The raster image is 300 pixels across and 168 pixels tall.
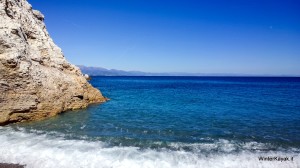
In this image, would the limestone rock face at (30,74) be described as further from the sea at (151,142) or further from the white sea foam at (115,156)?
the white sea foam at (115,156)

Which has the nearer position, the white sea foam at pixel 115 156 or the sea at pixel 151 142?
the white sea foam at pixel 115 156

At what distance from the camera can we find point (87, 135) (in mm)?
13445

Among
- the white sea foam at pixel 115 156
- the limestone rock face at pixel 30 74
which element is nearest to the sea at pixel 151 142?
the white sea foam at pixel 115 156

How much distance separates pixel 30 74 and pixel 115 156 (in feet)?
34.7

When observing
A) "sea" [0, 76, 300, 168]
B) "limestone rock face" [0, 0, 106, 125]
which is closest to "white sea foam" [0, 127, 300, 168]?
"sea" [0, 76, 300, 168]

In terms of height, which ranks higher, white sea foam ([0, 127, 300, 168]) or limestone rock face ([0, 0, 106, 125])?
limestone rock face ([0, 0, 106, 125])

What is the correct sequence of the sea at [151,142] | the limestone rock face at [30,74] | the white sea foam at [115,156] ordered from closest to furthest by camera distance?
the white sea foam at [115,156], the sea at [151,142], the limestone rock face at [30,74]

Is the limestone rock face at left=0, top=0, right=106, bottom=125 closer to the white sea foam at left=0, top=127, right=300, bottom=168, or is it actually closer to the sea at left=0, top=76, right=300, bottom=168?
the sea at left=0, top=76, right=300, bottom=168

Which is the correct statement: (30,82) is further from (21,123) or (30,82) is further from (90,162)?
(90,162)

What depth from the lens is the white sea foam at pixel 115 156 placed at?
9617 mm

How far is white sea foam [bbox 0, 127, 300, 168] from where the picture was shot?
9.62 m

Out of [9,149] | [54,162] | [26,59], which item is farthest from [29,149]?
[26,59]

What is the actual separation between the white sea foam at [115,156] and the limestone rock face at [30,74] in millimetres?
4218

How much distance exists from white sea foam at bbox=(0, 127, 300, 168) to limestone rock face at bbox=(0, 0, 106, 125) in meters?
4.22
